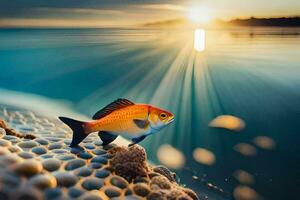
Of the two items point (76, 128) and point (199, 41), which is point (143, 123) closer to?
point (76, 128)

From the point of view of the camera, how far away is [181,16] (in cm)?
245

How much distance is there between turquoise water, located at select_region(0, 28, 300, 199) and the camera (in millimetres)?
2340

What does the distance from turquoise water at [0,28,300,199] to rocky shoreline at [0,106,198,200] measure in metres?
0.64

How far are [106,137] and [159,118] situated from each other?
32cm

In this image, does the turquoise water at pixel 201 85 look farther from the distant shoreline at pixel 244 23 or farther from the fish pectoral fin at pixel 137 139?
the fish pectoral fin at pixel 137 139

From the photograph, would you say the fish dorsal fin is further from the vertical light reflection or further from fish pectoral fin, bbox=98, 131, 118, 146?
the vertical light reflection

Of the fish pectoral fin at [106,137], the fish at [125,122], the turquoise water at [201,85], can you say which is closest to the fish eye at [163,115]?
the fish at [125,122]

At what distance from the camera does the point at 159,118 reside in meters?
1.57

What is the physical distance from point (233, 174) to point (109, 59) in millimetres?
1202

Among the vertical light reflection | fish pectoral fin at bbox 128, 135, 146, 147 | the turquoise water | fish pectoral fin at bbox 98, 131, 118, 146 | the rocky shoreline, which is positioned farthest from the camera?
the vertical light reflection

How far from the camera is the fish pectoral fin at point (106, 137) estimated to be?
1.72 meters

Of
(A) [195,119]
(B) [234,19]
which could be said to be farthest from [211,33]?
(A) [195,119]

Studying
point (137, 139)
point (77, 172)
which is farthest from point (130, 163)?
point (77, 172)

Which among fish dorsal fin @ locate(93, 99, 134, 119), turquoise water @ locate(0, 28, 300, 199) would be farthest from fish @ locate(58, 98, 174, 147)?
turquoise water @ locate(0, 28, 300, 199)
